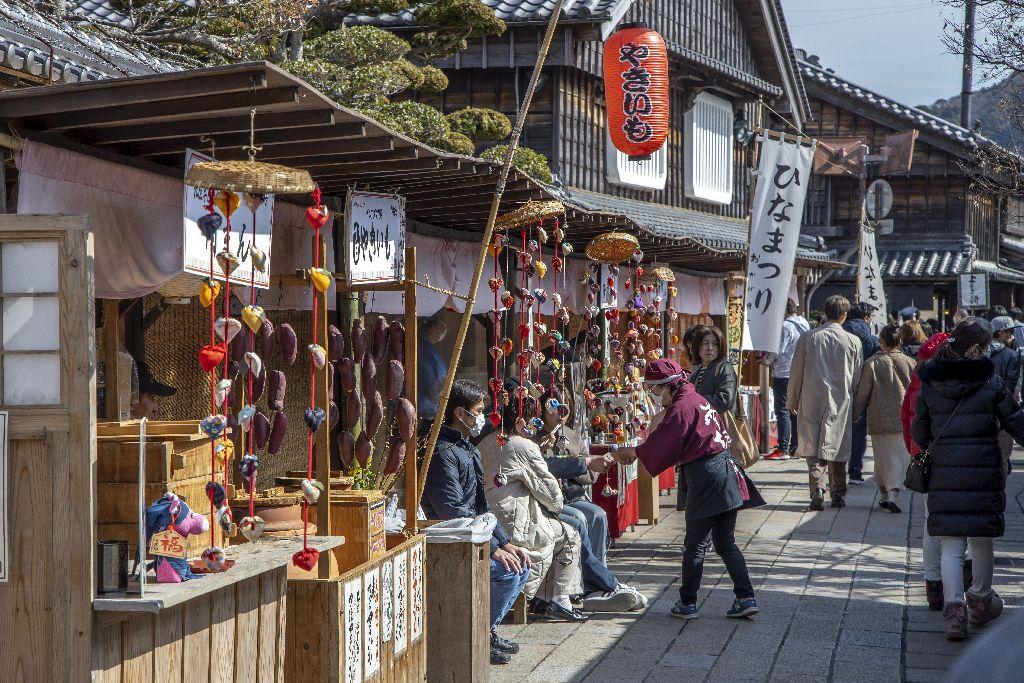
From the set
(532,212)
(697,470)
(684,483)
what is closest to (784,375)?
(684,483)

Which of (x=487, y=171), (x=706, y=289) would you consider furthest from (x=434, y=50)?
(x=487, y=171)

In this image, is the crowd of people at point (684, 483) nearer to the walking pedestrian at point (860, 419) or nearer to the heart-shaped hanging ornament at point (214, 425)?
the heart-shaped hanging ornament at point (214, 425)

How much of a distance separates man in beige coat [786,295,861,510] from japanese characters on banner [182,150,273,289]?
26.8ft

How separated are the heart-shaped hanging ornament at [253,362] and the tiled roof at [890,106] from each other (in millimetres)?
29114

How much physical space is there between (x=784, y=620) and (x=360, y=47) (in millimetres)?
7919

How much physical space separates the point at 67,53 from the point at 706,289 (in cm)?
1364

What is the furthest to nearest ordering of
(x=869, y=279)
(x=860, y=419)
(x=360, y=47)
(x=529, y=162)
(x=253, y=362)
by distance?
1. (x=869, y=279)
2. (x=860, y=419)
3. (x=529, y=162)
4. (x=360, y=47)
5. (x=253, y=362)

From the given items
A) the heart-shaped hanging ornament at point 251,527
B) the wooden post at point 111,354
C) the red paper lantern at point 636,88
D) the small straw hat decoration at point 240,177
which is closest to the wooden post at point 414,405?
the heart-shaped hanging ornament at point 251,527

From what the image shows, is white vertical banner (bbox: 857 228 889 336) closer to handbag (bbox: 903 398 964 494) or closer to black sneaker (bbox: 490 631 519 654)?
handbag (bbox: 903 398 964 494)

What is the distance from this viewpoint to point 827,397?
516 inches

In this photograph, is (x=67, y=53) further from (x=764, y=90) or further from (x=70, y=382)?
(x=764, y=90)

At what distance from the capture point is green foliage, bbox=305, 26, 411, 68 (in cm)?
1305

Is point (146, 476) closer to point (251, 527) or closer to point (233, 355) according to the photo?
point (251, 527)

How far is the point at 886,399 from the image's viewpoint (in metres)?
12.7
